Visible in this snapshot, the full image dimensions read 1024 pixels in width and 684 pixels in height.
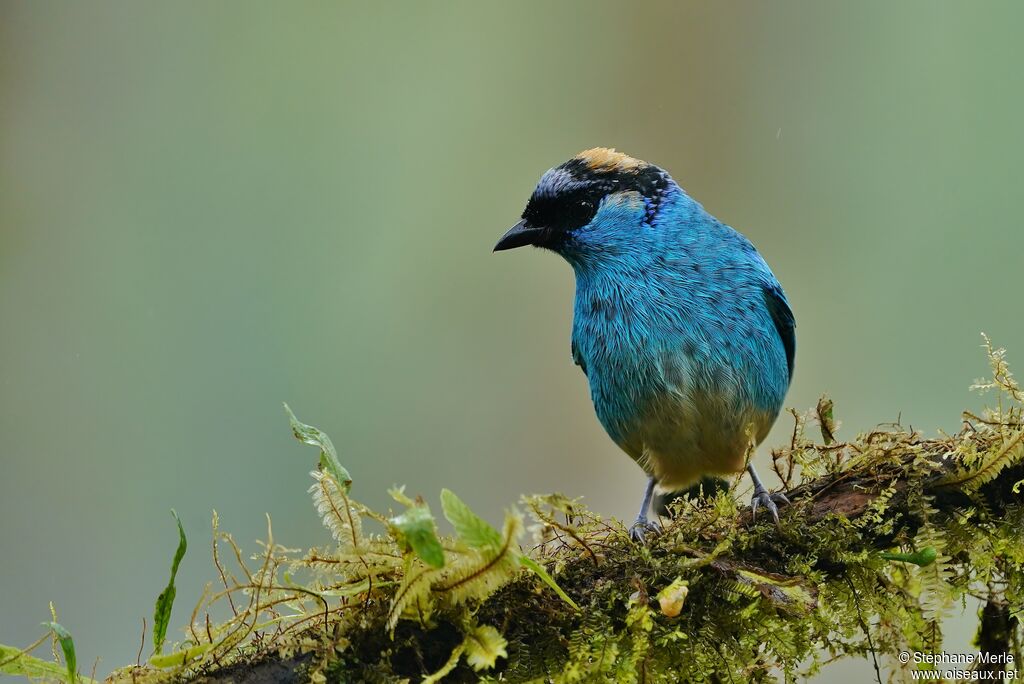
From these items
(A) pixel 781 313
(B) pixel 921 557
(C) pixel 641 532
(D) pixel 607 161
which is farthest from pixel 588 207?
(B) pixel 921 557

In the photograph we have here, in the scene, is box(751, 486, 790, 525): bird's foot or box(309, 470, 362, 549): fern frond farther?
box(751, 486, 790, 525): bird's foot

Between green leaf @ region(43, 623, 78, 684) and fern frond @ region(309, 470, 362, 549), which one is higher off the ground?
fern frond @ region(309, 470, 362, 549)

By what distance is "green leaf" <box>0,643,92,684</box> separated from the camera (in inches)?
75.8

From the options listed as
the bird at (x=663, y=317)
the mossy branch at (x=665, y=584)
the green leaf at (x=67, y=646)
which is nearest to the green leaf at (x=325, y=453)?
the mossy branch at (x=665, y=584)

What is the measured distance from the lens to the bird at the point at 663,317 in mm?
3258

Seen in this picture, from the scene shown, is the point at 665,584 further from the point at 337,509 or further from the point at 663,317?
the point at 663,317

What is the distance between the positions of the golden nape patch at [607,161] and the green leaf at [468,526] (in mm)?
2088

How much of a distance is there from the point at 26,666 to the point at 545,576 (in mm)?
1077

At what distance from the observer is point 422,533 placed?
1.75 m

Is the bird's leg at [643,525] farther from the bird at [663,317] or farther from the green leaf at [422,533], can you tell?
the green leaf at [422,533]

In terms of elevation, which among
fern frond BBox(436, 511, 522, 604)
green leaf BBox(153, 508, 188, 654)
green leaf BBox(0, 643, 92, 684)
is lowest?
green leaf BBox(0, 643, 92, 684)

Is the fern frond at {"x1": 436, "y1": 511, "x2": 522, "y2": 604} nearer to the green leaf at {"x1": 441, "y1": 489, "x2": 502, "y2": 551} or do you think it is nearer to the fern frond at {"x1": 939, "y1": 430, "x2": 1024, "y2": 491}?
the green leaf at {"x1": 441, "y1": 489, "x2": 502, "y2": 551}

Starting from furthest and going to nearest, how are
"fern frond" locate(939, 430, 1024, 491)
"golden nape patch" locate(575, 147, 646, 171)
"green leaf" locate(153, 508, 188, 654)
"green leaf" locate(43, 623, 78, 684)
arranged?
1. "golden nape patch" locate(575, 147, 646, 171)
2. "fern frond" locate(939, 430, 1024, 491)
3. "green leaf" locate(153, 508, 188, 654)
4. "green leaf" locate(43, 623, 78, 684)

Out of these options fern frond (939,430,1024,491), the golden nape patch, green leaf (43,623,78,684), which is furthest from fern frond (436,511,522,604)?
the golden nape patch
